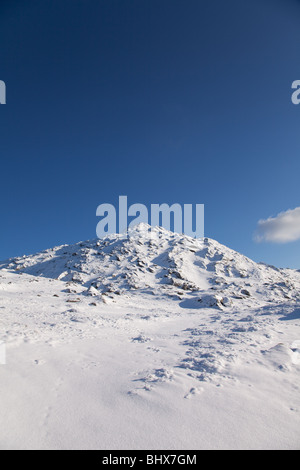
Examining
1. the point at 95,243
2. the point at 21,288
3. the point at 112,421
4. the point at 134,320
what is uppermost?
the point at 95,243

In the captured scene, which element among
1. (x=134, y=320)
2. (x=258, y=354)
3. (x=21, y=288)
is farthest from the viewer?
(x=21, y=288)

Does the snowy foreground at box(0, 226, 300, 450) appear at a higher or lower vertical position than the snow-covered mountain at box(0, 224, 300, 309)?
lower

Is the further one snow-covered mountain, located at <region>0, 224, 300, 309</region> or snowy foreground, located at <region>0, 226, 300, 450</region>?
snow-covered mountain, located at <region>0, 224, 300, 309</region>

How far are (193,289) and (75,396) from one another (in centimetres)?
3949

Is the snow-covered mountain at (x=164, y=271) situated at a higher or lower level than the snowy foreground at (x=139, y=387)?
higher

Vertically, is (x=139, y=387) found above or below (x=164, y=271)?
below

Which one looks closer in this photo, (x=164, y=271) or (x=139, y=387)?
(x=139, y=387)

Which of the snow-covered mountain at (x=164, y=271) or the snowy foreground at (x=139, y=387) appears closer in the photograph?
the snowy foreground at (x=139, y=387)

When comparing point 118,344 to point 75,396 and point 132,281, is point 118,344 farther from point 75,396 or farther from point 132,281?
point 132,281
